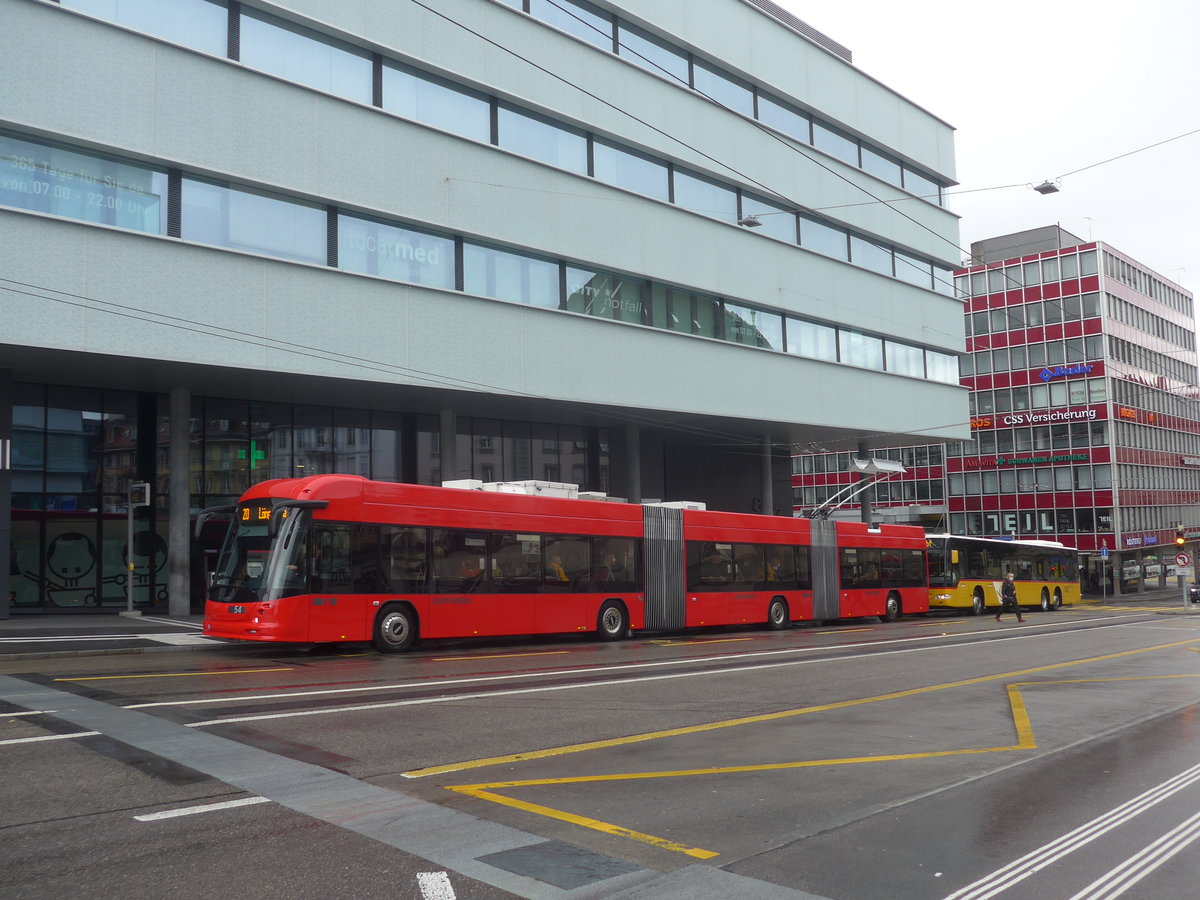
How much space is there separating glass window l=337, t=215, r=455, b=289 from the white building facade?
82mm

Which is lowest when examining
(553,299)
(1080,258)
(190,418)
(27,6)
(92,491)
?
(92,491)

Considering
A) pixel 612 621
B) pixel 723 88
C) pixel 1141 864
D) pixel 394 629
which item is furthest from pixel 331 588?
pixel 723 88

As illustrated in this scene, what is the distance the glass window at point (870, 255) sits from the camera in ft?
132

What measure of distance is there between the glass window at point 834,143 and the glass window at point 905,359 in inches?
310

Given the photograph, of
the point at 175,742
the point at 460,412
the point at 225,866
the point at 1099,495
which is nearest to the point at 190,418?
the point at 460,412

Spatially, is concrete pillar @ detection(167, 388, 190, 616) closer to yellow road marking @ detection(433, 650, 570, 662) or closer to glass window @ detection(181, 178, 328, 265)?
glass window @ detection(181, 178, 328, 265)

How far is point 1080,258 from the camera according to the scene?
241 feet

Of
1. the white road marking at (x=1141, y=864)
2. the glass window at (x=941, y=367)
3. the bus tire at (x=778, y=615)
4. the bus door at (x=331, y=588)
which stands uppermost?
→ the glass window at (x=941, y=367)

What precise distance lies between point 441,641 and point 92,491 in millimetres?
11447

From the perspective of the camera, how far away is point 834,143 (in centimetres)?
4003

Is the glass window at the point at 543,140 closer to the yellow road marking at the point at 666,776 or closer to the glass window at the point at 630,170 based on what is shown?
the glass window at the point at 630,170

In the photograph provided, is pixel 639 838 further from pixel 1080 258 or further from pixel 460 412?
pixel 1080 258

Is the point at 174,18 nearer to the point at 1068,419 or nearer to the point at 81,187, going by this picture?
the point at 81,187

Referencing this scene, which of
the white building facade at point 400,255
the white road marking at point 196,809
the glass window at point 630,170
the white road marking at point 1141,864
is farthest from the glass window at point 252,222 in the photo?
the white road marking at point 1141,864
